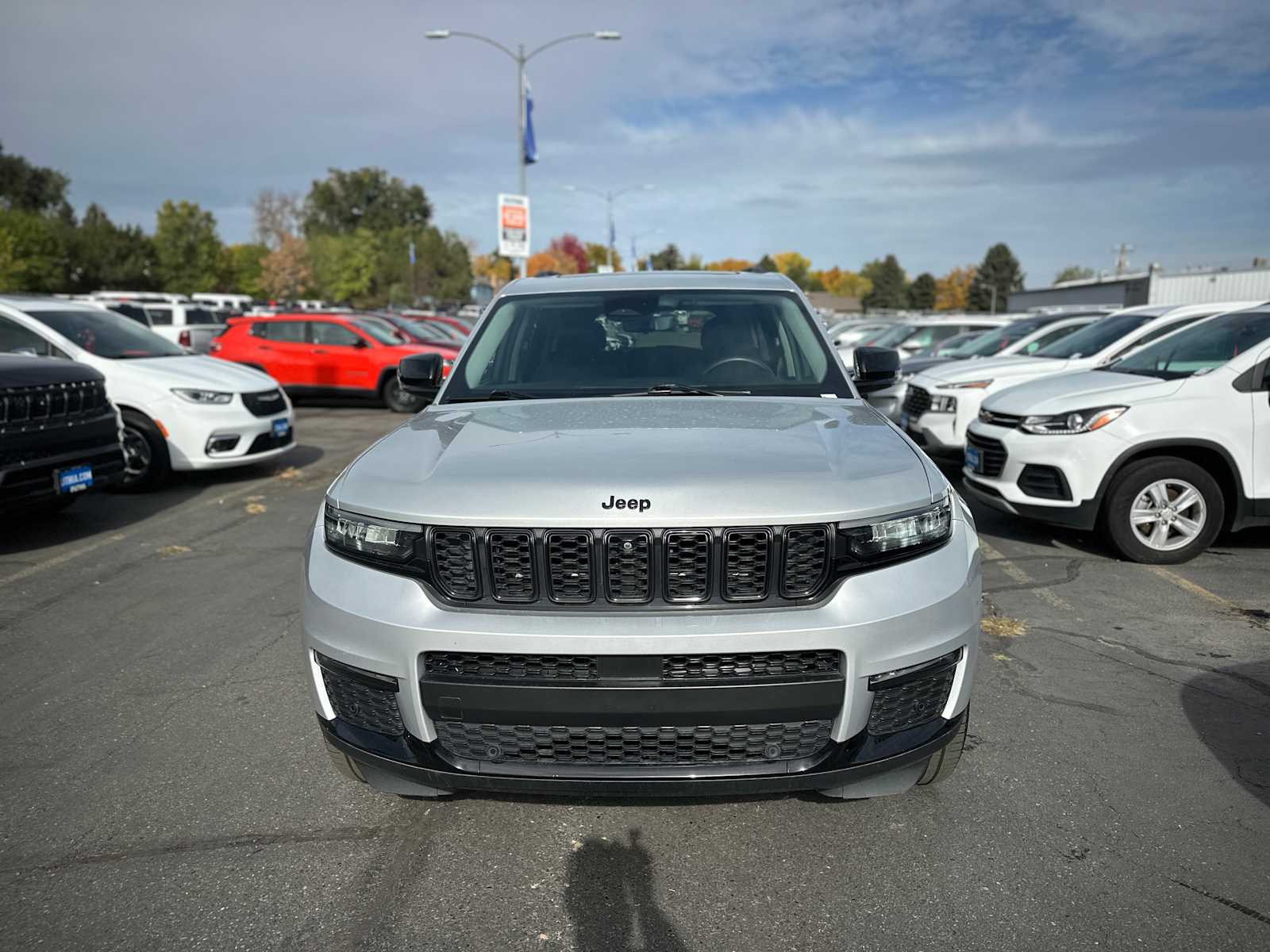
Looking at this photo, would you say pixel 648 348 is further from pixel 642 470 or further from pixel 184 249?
pixel 184 249

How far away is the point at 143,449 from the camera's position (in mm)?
8586

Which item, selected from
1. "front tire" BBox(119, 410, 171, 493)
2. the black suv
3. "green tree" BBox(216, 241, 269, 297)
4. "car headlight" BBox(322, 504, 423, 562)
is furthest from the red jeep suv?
"green tree" BBox(216, 241, 269, 297)

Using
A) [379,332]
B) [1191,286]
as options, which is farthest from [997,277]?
[379,332]

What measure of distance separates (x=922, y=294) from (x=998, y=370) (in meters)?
146

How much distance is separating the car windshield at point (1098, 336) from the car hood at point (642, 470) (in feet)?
26.1

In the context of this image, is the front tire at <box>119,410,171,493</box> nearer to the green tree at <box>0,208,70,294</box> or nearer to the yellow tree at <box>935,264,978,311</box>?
the green tree at <box>0,208,70,294</box>

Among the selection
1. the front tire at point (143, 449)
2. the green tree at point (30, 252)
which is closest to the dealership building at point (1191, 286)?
the front tire at point (143, 449)

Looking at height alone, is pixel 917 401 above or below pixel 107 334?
below

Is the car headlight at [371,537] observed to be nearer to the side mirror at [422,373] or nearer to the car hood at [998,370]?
the side mirror at [422,373]

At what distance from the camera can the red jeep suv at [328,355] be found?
16.5 meters

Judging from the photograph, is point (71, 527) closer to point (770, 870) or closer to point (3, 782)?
point (3, 782)

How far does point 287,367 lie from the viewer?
16750 mm

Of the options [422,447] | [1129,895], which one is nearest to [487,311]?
[422,447]

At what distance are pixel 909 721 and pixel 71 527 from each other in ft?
23.9
